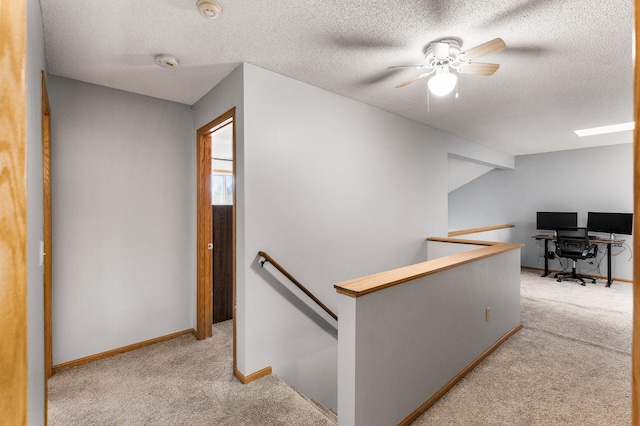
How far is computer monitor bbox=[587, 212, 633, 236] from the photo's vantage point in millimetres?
5280

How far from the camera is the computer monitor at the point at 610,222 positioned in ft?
17.3

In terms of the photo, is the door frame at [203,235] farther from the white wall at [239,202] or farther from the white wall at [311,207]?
the white wall at [311,207]

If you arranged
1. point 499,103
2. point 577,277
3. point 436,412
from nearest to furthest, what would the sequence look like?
point 436,412, point 499,103, point 577,277

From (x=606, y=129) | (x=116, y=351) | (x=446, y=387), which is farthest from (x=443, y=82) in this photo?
(x=606, y=129)

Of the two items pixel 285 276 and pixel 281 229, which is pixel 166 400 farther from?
pixel 281 229

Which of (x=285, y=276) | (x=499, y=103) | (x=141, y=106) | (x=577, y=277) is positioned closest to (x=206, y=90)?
(x=141, y=106)

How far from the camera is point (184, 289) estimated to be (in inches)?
129

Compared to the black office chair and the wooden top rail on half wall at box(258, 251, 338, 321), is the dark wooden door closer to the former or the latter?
the wooden top rail on half wall at box(258, 251, 338, 321)

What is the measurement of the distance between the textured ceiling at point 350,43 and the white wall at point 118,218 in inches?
10.7

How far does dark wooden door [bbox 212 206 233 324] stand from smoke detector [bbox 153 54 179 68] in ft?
5.98

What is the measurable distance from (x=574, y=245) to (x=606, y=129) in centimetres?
201

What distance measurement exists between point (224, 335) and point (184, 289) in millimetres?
660

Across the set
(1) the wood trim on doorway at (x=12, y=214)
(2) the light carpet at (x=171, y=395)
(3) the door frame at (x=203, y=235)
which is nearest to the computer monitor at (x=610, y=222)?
(2) the light carpet at (x=171, y=395)

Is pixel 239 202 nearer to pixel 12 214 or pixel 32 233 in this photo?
pixel 32 233
